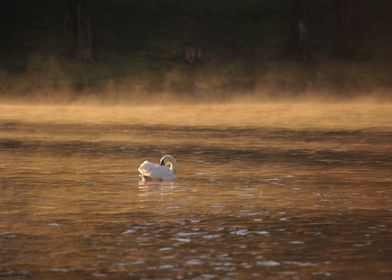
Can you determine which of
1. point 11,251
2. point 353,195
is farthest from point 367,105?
point 11,251

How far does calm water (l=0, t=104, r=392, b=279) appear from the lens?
12.4 meters

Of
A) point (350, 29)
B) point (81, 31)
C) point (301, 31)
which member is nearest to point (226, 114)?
point (81, 31)

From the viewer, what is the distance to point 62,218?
614 inches

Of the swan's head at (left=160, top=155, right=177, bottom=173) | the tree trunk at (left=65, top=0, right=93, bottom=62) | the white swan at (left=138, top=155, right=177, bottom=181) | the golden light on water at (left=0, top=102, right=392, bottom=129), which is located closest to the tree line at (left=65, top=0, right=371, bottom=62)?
the tree trunk at (left=65, top=0, right=93, bottom=62)

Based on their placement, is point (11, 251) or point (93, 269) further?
point (11, 251)

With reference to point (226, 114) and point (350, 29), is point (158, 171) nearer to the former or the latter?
point (226, 114)

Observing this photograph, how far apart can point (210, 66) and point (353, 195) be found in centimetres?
2583

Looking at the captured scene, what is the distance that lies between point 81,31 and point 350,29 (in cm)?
1051

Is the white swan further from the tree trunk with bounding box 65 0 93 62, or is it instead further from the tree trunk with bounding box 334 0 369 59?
the tree trunk with bounding box 334 0 369 59

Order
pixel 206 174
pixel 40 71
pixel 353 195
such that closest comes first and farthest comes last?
pixel 353 195 → pixel 206 174 → pixel 40 71

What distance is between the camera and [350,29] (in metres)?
48.1

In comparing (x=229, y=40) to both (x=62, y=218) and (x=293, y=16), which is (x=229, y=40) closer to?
(x=293, y=16)

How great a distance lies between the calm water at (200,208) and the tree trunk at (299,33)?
17.6 metres

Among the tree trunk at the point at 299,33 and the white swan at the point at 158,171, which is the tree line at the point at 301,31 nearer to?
the tree trunk at the point at 299,33
